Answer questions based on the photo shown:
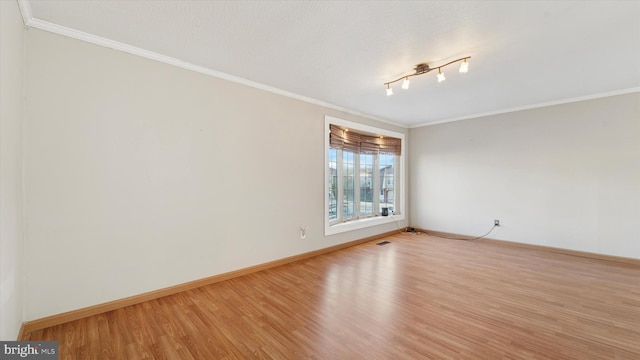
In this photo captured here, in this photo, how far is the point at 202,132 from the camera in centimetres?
285

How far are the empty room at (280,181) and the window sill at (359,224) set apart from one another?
86 millimetres

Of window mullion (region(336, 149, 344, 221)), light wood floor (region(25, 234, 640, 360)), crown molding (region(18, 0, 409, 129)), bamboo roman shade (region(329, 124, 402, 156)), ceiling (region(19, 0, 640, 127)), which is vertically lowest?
light wood floor (region(25, 234, 640, 360))

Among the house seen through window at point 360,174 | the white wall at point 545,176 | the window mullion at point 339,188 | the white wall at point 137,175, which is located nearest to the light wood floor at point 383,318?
the white wall at point 137,175

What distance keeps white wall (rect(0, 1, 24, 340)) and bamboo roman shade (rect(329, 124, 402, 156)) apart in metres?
3.49

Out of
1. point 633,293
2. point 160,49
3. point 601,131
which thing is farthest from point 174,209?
point 601,131

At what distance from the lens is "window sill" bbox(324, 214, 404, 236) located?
4.27 meters

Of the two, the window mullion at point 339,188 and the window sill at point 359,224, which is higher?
the window mullion at point 339,188

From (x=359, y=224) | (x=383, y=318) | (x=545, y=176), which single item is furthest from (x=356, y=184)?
(x=545, y=176)

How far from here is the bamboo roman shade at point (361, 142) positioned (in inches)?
176

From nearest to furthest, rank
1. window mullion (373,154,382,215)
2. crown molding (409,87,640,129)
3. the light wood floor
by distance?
the light wood floor, crown molding (409,87,640,129), window mullion (373,154,382,215)

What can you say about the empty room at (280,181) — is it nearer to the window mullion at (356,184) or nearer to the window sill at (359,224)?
the window sill at (359,224)

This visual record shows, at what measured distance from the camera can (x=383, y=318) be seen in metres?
2.18

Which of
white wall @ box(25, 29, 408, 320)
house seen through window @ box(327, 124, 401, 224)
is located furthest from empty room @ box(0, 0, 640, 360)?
house seen through window @ box(327, 124, 401, 224)

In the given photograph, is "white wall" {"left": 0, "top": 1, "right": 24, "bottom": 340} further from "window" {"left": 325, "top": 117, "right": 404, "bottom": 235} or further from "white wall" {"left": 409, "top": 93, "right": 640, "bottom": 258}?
"white wall" {"left": 409, "top": 93, "right": 640, "bottom": 258}
